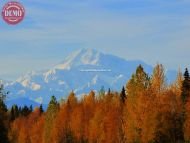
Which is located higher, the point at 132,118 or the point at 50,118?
the point at 132,118

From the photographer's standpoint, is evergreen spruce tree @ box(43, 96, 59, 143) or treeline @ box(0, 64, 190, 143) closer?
treeline @ box(0, 64, 190, 143)

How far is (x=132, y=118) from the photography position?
76000mm

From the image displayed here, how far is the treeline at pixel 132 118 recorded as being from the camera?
76000mm

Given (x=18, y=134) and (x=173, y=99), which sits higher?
(x=173, y=99)

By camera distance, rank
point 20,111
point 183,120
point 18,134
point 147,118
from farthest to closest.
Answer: point 20,111
point 18,134
point 183,120
point 147,118

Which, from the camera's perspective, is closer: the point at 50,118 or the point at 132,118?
the point at 132,118

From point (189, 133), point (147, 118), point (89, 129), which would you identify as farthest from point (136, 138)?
point (89, 129)

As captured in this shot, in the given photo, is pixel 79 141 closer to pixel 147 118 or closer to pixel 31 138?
pixel 31 138

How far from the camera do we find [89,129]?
342 feet

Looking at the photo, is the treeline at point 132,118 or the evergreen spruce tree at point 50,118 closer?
the treeline at point 132,118

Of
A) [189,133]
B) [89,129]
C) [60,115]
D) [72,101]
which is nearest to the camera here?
[189,133]

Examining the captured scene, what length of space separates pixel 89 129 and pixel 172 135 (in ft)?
66.1

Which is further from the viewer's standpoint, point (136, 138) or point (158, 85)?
point (158, 85)

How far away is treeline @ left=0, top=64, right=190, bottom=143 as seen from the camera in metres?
76.0
